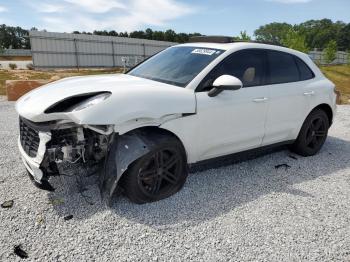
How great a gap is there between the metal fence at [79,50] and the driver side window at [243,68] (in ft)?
69.6

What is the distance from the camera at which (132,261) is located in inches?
98.6

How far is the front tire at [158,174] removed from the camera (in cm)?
316

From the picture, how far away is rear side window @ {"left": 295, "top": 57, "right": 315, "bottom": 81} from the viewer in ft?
15.6

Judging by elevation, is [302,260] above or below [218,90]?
below

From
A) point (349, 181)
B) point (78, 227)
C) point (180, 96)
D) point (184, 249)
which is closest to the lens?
point (184, 249)

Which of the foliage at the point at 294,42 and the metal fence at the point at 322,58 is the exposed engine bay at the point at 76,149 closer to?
the foliage at the point at 294,42

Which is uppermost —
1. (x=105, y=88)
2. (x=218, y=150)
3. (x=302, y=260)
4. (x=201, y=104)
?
(x=105, y=88)

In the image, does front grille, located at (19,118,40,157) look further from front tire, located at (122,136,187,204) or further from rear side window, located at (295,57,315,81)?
rear side window, located at (295,57,315,81)

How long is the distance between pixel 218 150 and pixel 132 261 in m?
1.75

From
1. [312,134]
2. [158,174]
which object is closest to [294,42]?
[312,134]

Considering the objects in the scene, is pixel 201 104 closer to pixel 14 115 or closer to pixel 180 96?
pixel 180 96

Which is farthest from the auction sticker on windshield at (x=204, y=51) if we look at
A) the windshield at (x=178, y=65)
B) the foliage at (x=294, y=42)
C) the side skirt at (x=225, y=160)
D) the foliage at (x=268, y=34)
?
the foliage at (x=268, y=34)

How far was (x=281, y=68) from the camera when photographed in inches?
175

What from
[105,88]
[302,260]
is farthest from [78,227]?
[302,260]
